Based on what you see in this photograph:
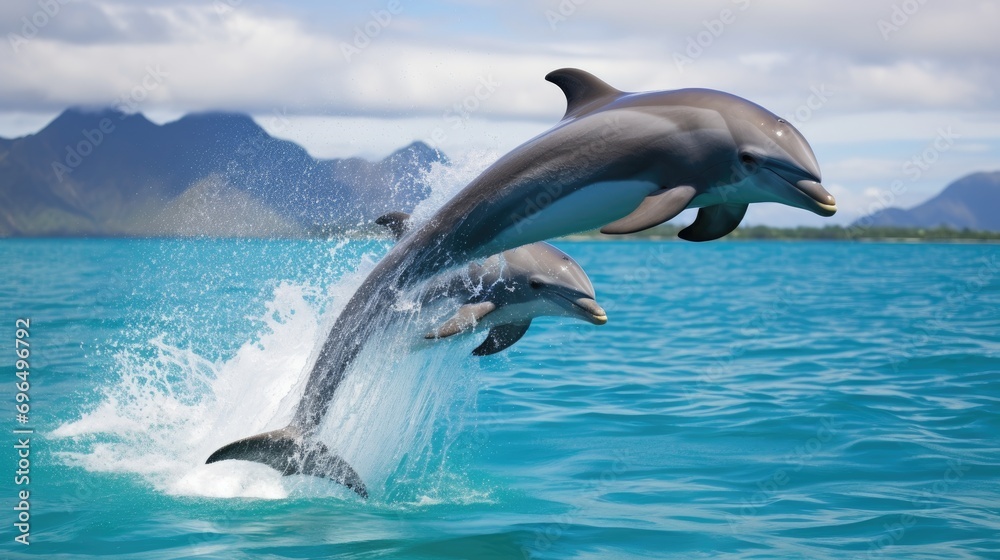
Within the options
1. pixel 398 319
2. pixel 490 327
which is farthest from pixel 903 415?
pixel 398 319

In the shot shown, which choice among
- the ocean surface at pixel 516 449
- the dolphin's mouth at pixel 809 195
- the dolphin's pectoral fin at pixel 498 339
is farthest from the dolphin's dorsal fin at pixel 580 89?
the ocean surface at pixel 516 449

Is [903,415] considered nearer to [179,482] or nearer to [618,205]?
[618,205]

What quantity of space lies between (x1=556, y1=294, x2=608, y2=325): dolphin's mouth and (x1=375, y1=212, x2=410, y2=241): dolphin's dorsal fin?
1426 millimetres

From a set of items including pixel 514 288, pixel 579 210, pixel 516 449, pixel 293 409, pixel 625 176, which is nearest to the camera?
pixel 625 176

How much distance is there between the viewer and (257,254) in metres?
36.2

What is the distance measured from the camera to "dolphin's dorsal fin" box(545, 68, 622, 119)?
671 cm

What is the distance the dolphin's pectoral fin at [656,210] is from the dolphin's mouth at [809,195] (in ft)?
1.87

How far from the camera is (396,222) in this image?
8070 millimetres

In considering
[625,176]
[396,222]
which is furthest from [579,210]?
[396,222]

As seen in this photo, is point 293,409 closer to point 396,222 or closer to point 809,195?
point 396,222

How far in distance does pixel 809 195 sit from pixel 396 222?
348 cm

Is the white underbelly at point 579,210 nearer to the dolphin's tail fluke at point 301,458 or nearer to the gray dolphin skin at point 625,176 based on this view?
the gray dolphin skin at point 625,176

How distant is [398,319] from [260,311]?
14.1 metres

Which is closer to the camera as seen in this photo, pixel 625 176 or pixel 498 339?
pixel 625 176
